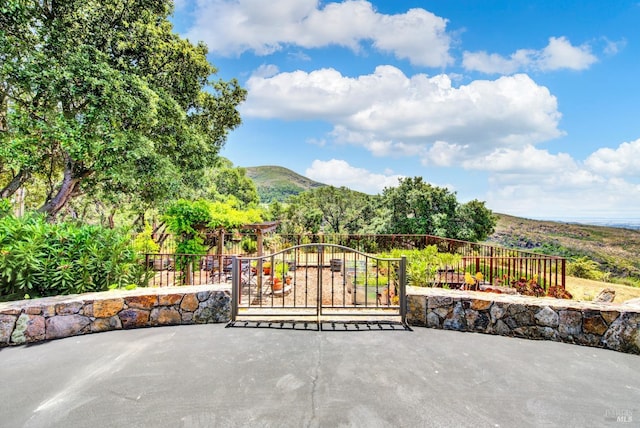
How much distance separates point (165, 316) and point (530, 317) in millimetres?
4518

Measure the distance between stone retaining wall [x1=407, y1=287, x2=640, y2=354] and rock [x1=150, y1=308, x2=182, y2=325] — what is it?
302cm

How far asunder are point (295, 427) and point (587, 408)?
7.23ft

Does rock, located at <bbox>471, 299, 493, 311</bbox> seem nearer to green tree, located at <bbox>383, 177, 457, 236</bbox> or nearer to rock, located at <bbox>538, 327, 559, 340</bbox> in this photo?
rock, located at <bbox>538, 327, 559, 340</bbox>

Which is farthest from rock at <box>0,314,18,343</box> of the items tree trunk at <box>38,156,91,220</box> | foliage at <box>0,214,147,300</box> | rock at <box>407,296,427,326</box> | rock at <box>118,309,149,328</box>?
tree trunk at <box>38,156,91,220</box>

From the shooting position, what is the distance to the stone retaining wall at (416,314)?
322 cm

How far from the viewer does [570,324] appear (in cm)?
338

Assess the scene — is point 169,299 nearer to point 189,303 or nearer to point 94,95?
point 189,303

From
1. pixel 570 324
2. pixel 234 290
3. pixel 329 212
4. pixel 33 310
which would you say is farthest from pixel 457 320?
pixel 329 212

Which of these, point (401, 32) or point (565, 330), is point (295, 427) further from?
point (401, 32)

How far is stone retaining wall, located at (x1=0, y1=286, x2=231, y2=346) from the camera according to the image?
3.25 m

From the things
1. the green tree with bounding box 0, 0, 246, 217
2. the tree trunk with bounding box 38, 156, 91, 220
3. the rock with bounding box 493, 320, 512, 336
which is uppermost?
the green tree with bounding box 0, 0, 246, 217

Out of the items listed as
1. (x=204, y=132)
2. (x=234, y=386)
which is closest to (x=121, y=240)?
(x=234, y=386)

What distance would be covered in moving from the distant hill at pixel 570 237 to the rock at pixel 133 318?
20148 millimetres

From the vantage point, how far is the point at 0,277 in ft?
11.8
